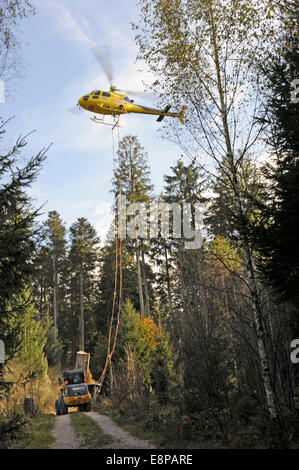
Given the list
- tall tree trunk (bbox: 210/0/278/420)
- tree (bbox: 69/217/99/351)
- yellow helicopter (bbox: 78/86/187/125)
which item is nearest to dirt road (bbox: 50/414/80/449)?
tall tree trunk (bbox: 210/0/278/420)

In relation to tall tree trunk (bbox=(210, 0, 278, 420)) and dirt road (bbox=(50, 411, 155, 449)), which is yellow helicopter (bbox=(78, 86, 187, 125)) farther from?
dirt road (bbox=(50, 411, 155, 449))

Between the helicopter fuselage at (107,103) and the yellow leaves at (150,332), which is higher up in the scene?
the helicopter fuselage at (107,103)

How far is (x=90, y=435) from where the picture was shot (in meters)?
8.31

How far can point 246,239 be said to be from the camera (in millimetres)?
5762

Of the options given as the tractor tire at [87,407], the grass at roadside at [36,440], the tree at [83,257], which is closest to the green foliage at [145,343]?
the tractor tire at [87,407]

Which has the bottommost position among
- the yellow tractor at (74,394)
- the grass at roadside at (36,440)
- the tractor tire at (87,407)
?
the tractor tire at (87,407)

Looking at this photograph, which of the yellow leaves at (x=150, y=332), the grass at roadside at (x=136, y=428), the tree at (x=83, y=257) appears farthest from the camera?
the tree at (x=83, y=257)

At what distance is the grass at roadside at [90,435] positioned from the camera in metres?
7.18

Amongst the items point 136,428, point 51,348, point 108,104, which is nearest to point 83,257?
point 51,348

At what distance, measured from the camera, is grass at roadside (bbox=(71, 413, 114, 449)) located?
7184mm

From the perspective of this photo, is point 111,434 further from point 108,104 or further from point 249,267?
point 108,104

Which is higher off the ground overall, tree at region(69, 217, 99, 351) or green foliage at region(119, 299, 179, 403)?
tree at region(69, 217, 99, 351)

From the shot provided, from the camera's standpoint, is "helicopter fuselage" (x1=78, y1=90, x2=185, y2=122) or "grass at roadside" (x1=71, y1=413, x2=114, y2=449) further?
"helicopter fuselage" (x1=78, y1=90, x2=185, y2=122)

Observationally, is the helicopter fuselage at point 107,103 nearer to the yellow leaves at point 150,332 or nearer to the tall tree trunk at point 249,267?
the tall tree trunk at point 249,267
